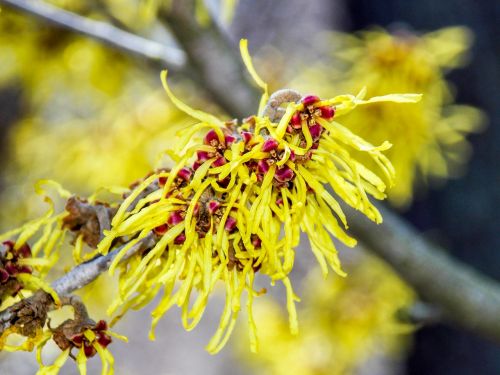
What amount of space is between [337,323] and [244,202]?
0.98 meters

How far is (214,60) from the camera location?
100 cm

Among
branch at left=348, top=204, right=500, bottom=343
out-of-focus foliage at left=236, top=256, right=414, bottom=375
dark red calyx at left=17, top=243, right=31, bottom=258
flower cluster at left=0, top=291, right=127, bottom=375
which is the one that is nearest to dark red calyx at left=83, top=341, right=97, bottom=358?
flower cluster at left=0, top=291, right=127, bottom=375

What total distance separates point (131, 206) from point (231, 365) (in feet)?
8.37

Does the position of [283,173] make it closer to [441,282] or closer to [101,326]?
[101,326]

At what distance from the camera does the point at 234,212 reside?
0.56m

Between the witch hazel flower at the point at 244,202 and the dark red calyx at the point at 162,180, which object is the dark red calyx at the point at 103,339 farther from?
the dark red calyx at the point at 162,180

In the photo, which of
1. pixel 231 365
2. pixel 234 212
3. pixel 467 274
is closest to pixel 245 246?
pixel 234 212

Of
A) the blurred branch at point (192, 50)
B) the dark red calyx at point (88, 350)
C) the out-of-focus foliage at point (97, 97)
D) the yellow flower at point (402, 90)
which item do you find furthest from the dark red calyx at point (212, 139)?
the out-of-focus foliage at point (97, 97)

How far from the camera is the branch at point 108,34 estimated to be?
3.40 ft

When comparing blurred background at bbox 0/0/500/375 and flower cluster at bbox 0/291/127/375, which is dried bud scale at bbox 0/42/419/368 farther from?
blurred background at bbox 0/0/500/375

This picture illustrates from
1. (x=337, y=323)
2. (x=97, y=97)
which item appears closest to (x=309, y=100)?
(x=337, y=323)

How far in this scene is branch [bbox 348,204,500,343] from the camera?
993 mm

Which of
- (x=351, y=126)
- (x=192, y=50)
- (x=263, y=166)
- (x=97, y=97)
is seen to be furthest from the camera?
(x=97, y=97)

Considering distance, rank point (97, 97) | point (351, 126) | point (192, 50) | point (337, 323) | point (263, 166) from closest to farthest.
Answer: point (263, 166) → point (192, 50) → point (351, 126) → point (337, 323) → point (97, 97)
